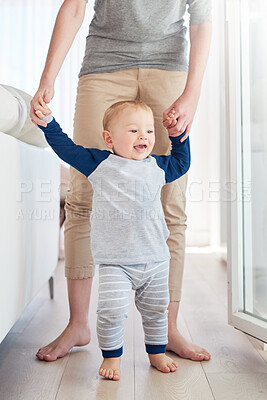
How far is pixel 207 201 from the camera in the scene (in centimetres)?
382

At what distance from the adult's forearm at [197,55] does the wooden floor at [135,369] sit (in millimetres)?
722

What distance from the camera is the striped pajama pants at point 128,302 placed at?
1139 mm

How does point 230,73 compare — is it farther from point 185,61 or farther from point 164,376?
point 164,376

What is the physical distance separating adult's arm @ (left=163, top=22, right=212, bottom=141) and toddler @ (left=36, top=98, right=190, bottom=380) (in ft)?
0.10

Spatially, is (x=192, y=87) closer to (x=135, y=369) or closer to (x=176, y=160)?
(x=176, y=160)

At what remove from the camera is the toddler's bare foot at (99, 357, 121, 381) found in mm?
1130

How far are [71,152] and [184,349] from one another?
608 mm

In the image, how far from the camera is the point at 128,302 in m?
1.16

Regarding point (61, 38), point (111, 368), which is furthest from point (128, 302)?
point (61, 38)

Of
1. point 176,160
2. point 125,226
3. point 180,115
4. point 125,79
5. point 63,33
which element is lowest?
point 125,226

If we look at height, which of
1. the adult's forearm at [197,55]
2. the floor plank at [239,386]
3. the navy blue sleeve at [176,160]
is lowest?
the floor plank at [239,386]

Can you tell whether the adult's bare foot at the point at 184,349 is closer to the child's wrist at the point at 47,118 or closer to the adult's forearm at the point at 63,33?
the child's wrist at the point at 47,118

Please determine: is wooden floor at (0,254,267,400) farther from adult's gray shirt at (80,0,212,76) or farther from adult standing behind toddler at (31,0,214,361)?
adult's gray shirt at (80,0,212,76)

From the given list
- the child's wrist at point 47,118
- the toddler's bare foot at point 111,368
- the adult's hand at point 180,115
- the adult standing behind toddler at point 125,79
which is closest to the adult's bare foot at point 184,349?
the adult standing behind toddler at point 125,79
